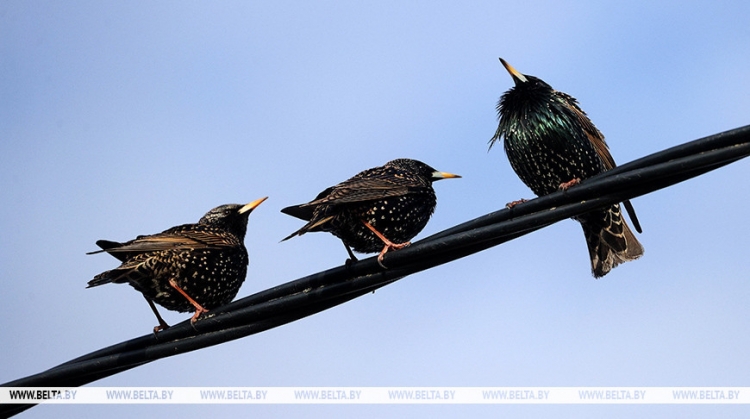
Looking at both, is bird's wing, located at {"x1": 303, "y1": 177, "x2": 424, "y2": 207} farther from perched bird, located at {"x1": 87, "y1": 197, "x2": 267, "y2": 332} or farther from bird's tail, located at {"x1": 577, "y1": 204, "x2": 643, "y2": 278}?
bird's tail, located at {"x1": 577, "y1": 204, "x2": 643, "y2": 278}

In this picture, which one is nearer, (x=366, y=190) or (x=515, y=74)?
(x=366, y=190)

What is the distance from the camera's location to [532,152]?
592 cm

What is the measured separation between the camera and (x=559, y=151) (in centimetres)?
586

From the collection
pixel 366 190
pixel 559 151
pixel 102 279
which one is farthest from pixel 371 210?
pixel 102 279

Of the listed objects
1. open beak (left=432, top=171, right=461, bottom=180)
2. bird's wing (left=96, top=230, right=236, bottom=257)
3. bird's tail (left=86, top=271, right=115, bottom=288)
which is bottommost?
bird's tail (left=86, top=271, right=115, bottom=288)

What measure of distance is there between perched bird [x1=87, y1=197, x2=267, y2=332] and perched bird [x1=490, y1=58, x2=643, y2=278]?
1905 millimetres

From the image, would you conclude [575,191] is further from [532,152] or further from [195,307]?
[195,307]

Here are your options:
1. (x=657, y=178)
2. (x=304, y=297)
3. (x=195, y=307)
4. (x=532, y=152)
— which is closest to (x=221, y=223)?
(x=195, y=307)

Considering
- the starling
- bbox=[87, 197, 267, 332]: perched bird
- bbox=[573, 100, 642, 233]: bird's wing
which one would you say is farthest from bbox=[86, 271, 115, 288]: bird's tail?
bbox=[573, 100, 642, 233]: bird's wing

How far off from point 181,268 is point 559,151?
2.41 m

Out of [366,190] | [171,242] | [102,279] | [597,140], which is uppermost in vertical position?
[597,140]

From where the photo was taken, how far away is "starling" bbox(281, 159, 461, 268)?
5.24 m

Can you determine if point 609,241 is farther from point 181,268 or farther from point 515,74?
point 181,268

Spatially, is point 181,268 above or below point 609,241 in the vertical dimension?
below
